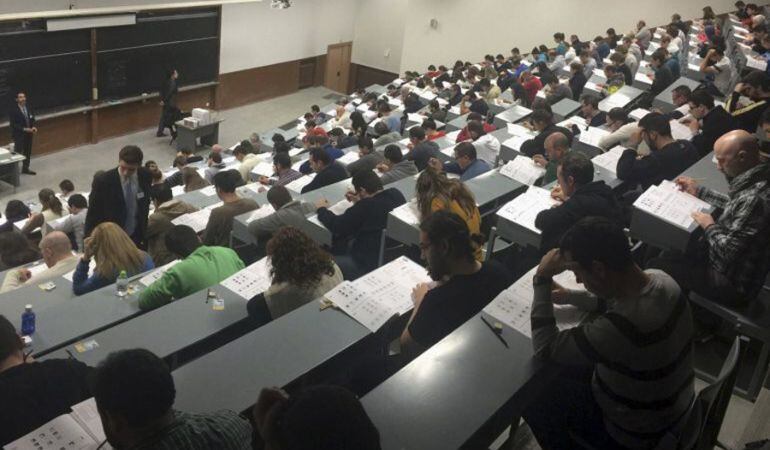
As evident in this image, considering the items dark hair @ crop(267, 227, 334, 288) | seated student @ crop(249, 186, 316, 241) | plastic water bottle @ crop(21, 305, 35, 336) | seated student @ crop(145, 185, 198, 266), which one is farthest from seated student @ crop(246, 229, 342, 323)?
seated student @ crop(145, 185, 198, 266)

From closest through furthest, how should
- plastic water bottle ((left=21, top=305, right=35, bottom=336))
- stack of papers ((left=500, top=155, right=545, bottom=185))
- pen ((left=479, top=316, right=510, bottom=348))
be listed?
pen ((left=479, top=316, right=510, bottom=348)), plastic water bottle ((left=21, top=305, right=35, bottom=336)), stack of papers ((left=500, top=155, right=545, bottom=185))

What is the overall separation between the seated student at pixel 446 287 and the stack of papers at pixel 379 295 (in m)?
0.22

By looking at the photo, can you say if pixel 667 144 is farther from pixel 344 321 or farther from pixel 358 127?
pixel 358 127

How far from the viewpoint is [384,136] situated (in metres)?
9.38

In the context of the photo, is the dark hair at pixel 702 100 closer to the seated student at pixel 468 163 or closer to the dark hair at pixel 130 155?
the seated student at pixel 468 163

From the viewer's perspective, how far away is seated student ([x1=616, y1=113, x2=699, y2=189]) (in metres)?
5.32

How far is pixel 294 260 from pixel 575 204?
1863 millimetres

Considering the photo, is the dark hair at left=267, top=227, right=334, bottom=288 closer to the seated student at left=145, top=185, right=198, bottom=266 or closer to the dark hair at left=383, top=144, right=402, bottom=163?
the seated student at left=145, top=185, right=198, bottom=266

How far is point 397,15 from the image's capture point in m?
19.6

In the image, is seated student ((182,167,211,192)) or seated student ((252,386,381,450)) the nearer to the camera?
seated student ((252,386,381,450))

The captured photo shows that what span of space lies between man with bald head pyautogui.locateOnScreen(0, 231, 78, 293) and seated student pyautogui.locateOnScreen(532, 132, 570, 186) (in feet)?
12.9

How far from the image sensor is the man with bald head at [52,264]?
5.12 metres

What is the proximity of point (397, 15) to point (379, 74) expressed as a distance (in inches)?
70.8

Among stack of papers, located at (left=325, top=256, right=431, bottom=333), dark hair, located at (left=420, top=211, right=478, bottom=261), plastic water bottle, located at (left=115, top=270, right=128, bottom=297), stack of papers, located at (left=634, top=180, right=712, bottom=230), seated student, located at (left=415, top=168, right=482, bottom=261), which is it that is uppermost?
dark hair, located at (left=420, top=211, right=478, bottom=261)
